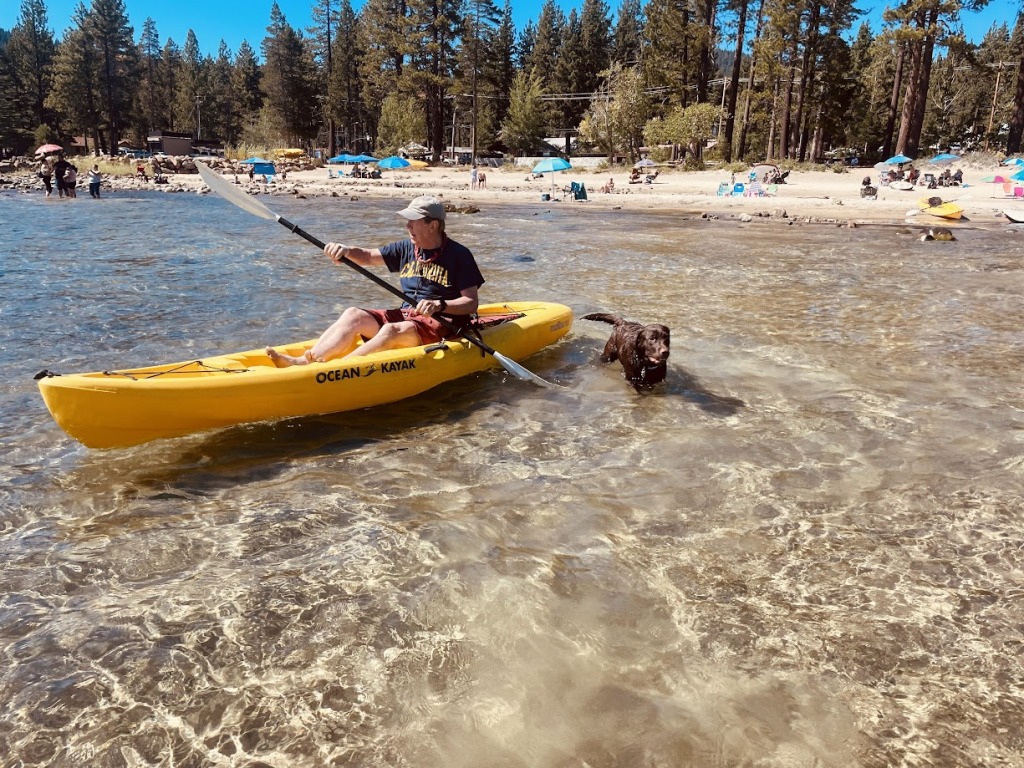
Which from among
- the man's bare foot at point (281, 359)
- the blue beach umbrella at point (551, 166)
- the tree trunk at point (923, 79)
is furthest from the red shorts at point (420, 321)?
the tree trunk at point (923, 79)

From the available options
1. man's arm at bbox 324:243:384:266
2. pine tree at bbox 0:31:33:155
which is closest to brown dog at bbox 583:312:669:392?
man's arm at bbox 324:243:384:266

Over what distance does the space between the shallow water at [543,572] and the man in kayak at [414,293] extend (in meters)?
0.60

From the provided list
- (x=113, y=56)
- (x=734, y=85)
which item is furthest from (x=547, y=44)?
(x=113, y=56)

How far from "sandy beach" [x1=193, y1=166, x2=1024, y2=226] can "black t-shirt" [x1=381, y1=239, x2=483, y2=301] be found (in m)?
19.9

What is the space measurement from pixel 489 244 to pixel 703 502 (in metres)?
14.5

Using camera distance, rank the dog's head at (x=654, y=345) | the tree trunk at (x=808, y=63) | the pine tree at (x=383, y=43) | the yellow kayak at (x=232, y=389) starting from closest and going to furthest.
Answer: the yellow kayak at (x=232, y=389), the dog's head at (x=654, y=345), the tree trunk at (x=808, y=63), the pine tree at (x=383, y=43)

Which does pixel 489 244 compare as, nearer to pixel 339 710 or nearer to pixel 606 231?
pixel 606 231

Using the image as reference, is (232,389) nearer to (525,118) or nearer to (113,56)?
(525,118)

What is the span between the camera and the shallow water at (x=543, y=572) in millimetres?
2584

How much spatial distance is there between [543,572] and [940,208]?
84.9 ft

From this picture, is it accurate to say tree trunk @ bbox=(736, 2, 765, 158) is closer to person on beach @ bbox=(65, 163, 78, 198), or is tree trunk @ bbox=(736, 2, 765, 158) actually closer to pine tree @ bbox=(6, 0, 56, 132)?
person on beach @ bbox=(65, 163, 78, 198)

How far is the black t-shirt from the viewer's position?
5.83 metres

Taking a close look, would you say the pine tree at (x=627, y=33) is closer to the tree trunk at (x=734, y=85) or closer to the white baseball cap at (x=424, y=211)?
the tree trunk at (x=734, y=85)

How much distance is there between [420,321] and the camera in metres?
6.08
